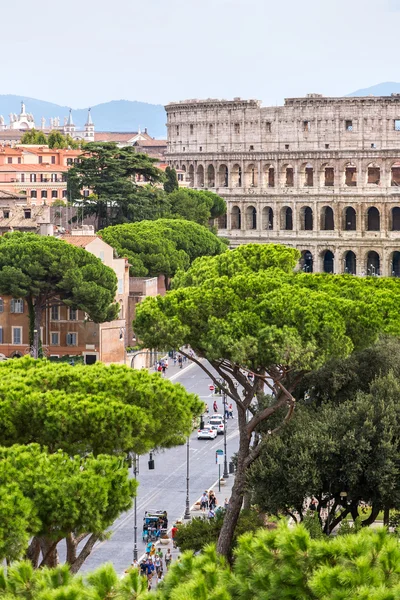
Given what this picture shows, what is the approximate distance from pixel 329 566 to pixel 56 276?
4614 centimetres

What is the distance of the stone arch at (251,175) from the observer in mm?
136375

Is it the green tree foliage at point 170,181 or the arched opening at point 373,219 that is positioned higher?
the green tree foliage at point 170,181

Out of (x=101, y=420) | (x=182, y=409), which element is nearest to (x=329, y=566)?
(x=101, y=420)

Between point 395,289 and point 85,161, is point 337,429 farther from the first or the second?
point 85,161

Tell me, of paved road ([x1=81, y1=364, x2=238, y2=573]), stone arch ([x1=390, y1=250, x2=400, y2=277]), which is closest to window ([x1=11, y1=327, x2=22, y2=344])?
paved road ([x1=81, y1=364, x2=238, y2=573])

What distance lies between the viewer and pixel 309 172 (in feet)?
445

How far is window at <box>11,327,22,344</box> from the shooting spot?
228ft

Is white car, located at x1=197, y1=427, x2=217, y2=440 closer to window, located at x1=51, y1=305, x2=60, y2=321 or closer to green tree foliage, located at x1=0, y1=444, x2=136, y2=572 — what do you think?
window, located at x1=51, y1=305, x2=60, y2=321

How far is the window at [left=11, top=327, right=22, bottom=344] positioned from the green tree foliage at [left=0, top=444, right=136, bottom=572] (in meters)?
37.4

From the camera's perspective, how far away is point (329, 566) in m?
22.5

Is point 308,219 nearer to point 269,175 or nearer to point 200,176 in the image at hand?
point 269,175

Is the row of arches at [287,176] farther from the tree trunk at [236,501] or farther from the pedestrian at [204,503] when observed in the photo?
the tree trunk at [236,501]

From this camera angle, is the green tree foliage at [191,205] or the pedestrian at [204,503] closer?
the pedestrian at [204,503]

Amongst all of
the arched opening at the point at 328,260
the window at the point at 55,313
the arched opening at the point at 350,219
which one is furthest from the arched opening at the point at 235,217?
the window at the point at 55,313
